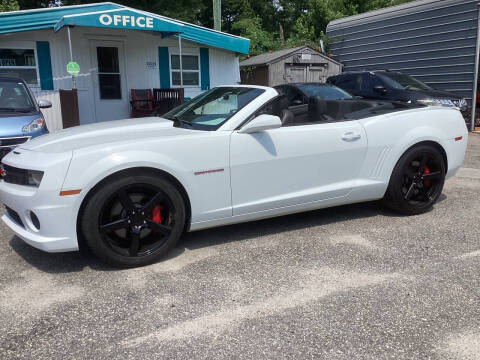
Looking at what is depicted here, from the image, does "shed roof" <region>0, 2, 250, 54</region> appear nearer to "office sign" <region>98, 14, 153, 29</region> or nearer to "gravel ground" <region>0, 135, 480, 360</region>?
"office sign" <region>98, 14, 153, 29</region>

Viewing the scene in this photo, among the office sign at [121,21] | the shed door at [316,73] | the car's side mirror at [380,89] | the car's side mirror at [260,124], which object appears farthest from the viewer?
the shed door at [316,73]

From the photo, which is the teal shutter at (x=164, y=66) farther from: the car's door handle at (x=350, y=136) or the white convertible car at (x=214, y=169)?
the car's door handle at (x=350, y=136)

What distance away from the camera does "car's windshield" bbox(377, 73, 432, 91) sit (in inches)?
437

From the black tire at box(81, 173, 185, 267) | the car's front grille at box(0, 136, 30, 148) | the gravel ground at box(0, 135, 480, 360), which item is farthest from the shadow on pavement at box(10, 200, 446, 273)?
the car's front grille at box(0, 136, 30, 148)

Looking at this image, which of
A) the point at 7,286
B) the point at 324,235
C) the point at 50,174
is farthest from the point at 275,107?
the point at 7,286

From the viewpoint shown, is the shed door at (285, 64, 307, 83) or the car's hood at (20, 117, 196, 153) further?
the shed door at (285, 64, 307, 83)

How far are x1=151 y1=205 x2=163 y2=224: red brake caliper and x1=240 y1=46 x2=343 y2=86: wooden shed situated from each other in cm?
1346

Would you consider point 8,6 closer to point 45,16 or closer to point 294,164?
point 45,16

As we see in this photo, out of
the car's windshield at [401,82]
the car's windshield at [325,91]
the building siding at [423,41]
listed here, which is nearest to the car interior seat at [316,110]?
the car's windshield at [325,91]

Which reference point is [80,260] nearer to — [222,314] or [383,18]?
[222,314]

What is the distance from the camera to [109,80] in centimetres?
1170

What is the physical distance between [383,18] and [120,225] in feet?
51.0

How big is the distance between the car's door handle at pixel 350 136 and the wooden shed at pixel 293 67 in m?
12.5

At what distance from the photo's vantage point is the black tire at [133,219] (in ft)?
10.2
